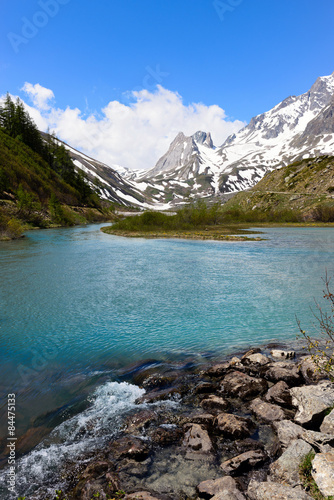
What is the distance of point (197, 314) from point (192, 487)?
14.4m

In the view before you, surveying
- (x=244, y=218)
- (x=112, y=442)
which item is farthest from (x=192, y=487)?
(x=244, y=218)

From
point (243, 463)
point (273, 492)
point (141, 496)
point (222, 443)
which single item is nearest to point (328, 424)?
point (243, 463)

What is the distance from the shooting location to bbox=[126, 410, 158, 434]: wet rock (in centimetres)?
912

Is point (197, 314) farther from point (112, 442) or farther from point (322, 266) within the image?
point (322, 266)

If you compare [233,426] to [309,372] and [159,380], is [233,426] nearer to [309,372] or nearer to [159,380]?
[159,380]

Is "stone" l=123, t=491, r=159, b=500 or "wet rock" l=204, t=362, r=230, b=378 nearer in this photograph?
"stone" l=123, t=491, r=159, b=500

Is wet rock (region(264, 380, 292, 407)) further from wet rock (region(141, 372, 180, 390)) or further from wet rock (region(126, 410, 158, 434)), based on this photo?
wet rock (region(126, 410, 158, 434))

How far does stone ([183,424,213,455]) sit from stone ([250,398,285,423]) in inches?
83.2

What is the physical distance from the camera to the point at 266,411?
31.3 ft

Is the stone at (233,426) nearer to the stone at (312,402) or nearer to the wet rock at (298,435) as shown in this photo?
the wet rock at (298,435)

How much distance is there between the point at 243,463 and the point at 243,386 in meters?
3.71

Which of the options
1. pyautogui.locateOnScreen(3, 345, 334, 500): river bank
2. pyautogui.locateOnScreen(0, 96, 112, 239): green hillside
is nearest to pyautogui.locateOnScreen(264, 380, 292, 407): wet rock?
pyautogui.locateOnScreen(3, 345, 334, 500): river bank

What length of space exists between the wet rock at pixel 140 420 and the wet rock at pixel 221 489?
9.37ft

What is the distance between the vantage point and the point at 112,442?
8523 millimetres
